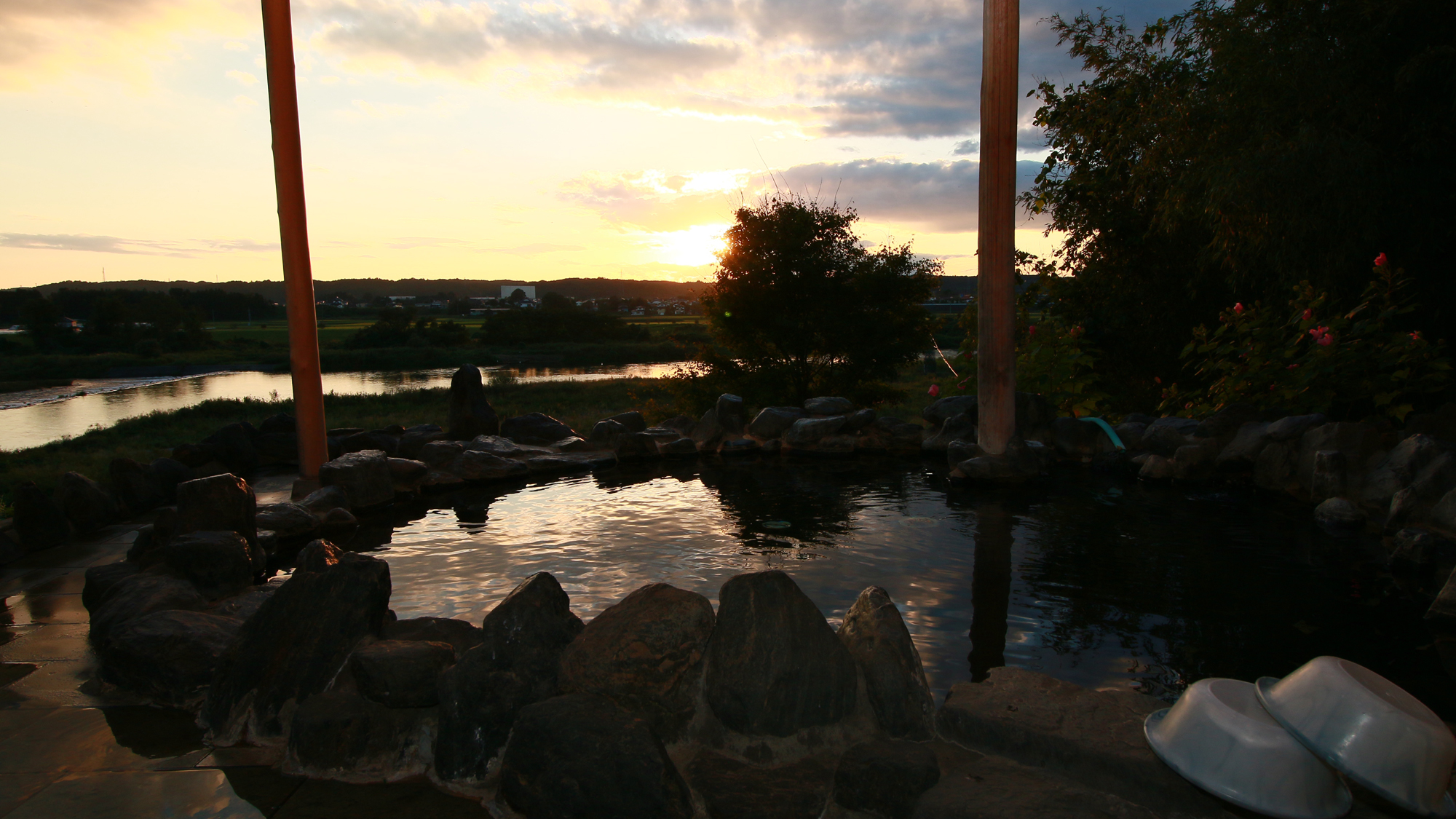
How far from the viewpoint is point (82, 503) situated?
587cm

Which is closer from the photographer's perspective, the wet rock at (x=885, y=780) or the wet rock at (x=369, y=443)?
the wet rock at (x=885, y=780)

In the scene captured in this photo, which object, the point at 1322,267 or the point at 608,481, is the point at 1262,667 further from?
the point at 1322,267

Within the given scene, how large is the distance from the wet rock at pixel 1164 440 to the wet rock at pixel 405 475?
6931 mm

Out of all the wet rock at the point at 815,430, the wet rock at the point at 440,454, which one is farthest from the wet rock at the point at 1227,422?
the wet rock at the point at 440,454

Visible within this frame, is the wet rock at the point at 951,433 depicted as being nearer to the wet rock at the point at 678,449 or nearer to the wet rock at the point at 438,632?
the wet rock at the point at 678,449

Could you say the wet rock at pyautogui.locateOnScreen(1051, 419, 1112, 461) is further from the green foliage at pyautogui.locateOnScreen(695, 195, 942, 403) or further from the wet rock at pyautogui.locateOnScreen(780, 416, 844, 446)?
the green foliage at pyautogui.locateOnScreen(695, 195, 942, 403)

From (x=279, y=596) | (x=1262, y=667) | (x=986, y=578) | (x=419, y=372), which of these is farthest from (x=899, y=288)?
(x=419, y=372)

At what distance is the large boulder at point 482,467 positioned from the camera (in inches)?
314

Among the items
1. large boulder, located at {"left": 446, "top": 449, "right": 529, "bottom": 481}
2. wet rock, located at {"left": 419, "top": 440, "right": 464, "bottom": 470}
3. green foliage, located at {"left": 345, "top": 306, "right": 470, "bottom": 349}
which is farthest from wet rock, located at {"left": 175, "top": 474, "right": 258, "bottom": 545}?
green foliage, located at {"left": 345, "top": 306, "right": 470, "bottom": 349}

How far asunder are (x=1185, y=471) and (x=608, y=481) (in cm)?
528

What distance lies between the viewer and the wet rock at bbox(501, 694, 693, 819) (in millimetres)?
2229

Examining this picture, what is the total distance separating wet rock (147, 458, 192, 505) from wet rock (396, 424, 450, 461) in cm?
199

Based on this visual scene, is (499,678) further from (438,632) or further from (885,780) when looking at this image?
(885,780)

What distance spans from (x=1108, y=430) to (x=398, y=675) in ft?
25.6
